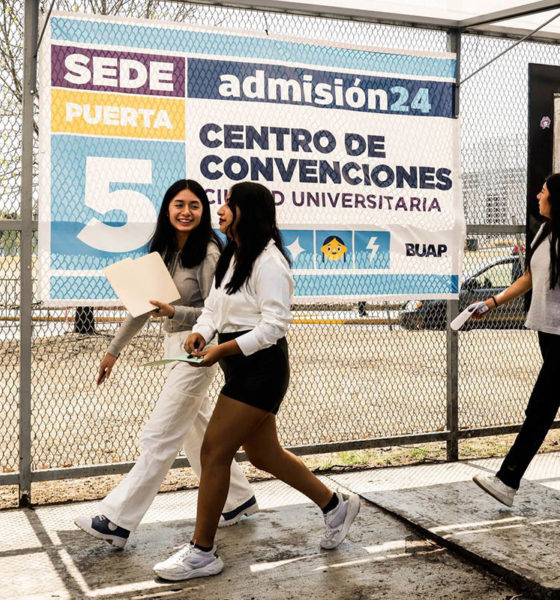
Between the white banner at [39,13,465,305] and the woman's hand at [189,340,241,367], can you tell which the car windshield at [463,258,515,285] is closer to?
the white banner at [39,13,465,305]

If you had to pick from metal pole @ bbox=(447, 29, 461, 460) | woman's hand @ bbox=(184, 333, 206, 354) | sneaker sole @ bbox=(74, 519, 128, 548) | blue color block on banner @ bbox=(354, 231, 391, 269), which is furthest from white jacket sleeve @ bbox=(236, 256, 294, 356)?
metal pole @ bbox=(447, 29, 461, 460)

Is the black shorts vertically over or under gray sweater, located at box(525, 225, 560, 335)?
under

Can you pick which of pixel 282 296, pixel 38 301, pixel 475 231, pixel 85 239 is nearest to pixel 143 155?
pixel 85 239

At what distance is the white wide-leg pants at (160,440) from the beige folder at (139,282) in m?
0.25

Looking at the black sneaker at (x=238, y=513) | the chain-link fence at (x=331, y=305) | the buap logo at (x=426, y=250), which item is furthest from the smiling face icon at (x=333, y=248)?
the black sneaker at (x=238, y=513)

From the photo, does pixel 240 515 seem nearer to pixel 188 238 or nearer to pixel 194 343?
pixel 194 343

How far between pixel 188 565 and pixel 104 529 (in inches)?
21.9

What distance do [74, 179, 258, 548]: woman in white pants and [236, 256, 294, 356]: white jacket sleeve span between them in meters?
0.58

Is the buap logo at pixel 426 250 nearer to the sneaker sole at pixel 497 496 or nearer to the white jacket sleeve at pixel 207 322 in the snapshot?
the sneaker sole at pixel 497 496

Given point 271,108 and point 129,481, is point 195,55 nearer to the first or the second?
point 271,108

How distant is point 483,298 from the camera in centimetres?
651

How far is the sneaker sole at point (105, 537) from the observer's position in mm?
4008

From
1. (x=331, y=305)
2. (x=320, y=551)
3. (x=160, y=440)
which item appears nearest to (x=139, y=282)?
(x=160, y=440)

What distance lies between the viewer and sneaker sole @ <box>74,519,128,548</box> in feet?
13.1
